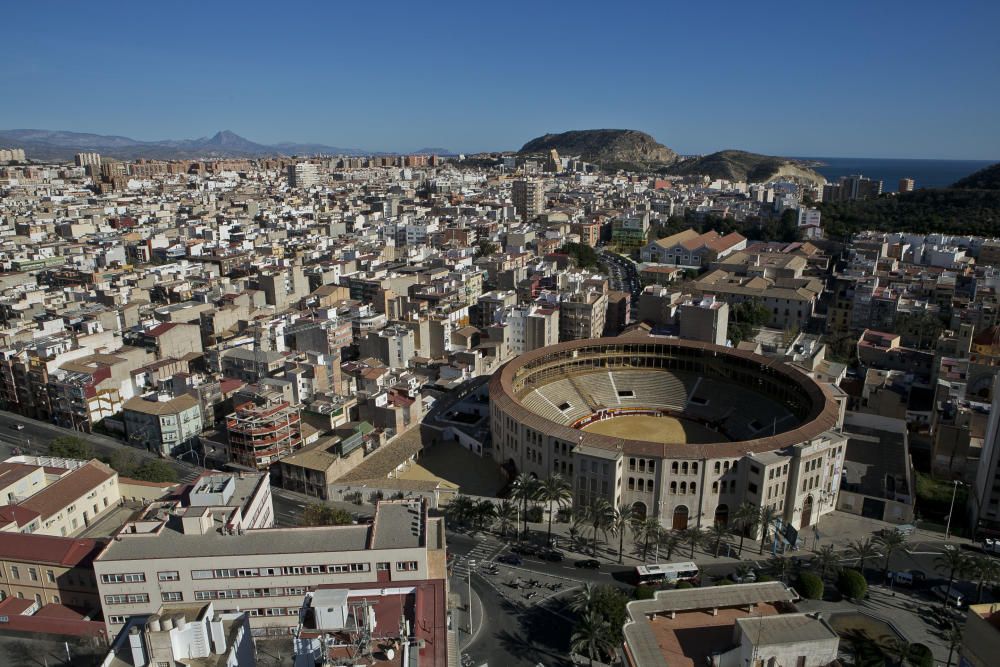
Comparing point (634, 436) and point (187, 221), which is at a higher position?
point (187, 221)

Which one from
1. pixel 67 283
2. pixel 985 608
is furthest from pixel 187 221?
pixel 985 608

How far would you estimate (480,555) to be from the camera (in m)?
47.3

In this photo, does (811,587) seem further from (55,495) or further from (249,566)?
(55,495)

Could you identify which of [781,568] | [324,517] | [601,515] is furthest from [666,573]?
[324,517]

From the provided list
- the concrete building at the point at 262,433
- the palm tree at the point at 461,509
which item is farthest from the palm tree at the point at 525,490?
the concrete building at the point at 262,433

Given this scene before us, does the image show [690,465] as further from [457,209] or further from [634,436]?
[457,209]

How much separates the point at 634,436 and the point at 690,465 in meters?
15.4

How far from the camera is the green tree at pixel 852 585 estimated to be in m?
41.5

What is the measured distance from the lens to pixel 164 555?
34.3 meters

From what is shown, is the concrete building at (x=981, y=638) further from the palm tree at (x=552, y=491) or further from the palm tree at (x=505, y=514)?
the palm tree at (x=505, y=514)

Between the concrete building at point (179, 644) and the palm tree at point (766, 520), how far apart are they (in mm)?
34255

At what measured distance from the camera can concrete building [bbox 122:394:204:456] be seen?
61.1 m

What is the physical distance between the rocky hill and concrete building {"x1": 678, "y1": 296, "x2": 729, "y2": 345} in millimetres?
133676

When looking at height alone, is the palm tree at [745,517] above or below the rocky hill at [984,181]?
below
